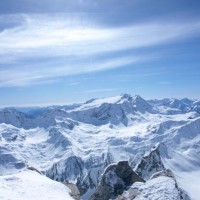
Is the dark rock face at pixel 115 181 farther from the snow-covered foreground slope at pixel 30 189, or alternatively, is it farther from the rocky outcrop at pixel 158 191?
the rocky outcrop at pixel 158 191

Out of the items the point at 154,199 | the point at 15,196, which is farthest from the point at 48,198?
the point at 154,199

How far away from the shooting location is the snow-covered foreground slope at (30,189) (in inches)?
1756

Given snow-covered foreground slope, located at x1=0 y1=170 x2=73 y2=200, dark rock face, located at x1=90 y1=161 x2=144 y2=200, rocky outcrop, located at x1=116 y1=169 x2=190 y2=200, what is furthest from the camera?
dark rock face, located at x1=90 y1=161 x2=144 y2=200

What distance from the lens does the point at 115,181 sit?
62.7m

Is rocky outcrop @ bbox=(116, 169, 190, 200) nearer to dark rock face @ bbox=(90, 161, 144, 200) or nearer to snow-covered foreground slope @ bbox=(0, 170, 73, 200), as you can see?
snow-covered foreground slope @ bbox=(0, 170, 73, 200)

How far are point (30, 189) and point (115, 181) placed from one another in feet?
60.4

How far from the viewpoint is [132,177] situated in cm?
6412

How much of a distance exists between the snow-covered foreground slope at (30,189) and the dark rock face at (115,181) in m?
9.24

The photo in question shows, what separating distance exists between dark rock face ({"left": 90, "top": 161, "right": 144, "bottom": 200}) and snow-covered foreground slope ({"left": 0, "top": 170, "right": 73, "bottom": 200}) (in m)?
9.24

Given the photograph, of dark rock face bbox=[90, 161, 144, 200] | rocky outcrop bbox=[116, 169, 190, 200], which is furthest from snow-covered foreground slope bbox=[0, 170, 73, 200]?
dark rock face bbox=[90, 161, 144, 200]

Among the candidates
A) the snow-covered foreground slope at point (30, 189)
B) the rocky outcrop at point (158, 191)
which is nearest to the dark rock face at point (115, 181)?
the snow-covered foreground slope at point (30, 189)

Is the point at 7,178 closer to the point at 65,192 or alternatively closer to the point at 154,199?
the point at 65,192

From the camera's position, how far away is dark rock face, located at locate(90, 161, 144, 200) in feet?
199

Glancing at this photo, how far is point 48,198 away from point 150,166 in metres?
138
